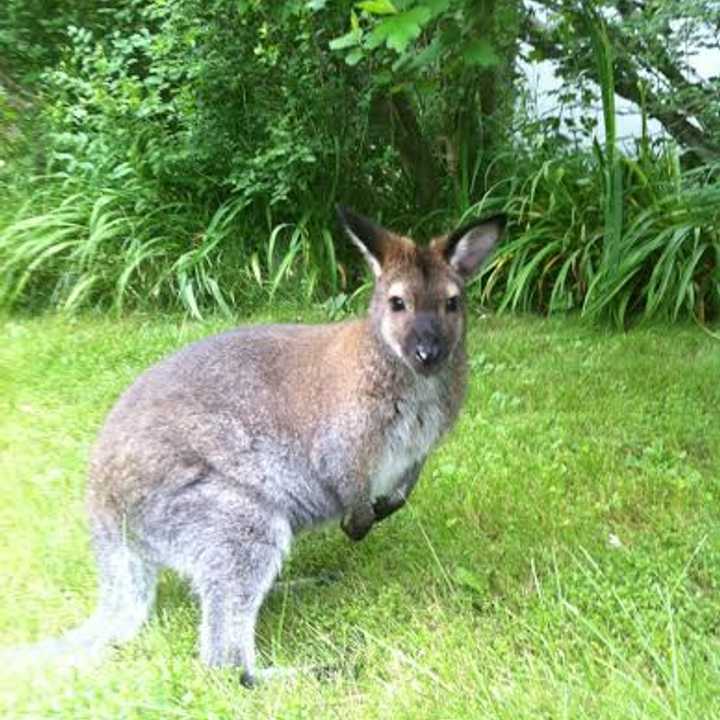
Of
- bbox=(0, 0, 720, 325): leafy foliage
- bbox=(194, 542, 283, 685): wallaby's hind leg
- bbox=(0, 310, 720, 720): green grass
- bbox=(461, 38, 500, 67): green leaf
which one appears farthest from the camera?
A: bbox=(0, 0, 720, 325): leafy foliage

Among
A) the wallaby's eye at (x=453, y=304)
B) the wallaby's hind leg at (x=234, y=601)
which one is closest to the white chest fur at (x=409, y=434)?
the wallaby's eye at (x=453, y=304)

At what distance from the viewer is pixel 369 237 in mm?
3938

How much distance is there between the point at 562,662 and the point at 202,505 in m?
1.19

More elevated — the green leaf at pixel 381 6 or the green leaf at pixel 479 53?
the green leaf at pixel 381 6

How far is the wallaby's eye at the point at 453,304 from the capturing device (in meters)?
3.88

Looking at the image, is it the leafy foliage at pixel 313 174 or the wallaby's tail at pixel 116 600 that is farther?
the leafy foliage at pixel 313 174

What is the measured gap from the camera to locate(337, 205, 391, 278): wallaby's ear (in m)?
3.87

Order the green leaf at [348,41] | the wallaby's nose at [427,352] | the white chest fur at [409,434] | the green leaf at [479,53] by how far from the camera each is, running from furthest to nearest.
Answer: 1. the green leaf at [348,41]
2. the green leaf at [479,53]
3. the white chest fur at [409,434]
4. the wallaby's nose at [427,352]

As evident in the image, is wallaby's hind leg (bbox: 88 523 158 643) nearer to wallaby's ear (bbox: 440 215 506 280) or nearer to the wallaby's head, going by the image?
the wallaby's head

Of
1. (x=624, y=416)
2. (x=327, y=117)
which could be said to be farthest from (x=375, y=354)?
(x=327, y=117)

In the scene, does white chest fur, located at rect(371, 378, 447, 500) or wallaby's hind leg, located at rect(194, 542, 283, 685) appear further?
white chest fur, located at rect(371, 378, 447, 500)

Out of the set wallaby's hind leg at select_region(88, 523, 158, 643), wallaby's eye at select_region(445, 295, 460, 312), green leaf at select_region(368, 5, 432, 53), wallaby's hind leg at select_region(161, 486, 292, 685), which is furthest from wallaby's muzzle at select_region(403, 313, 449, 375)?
wallaby's hind leg at select_region(88, 523, 158, 643)

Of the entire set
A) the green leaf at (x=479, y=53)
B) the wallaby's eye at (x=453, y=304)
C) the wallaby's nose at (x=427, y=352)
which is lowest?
the wallaby's nose at (x=427, y=352)

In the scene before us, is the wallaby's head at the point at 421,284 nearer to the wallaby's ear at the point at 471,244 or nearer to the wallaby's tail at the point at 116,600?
the wallaby's ear at the point at 471,244
